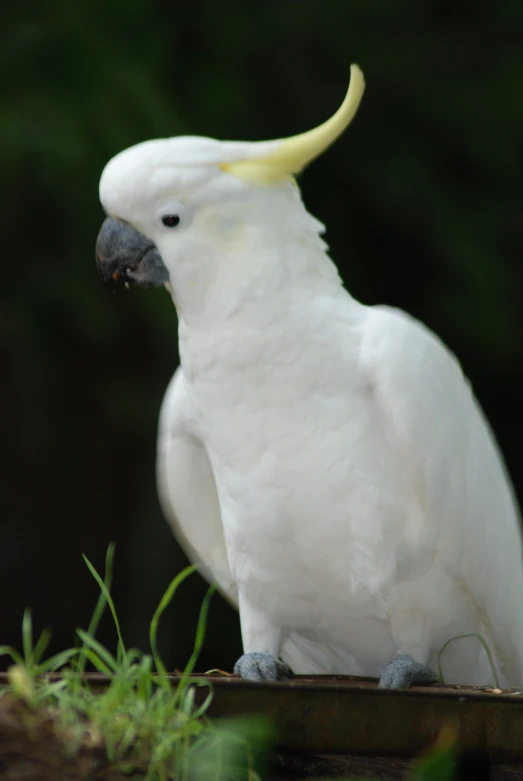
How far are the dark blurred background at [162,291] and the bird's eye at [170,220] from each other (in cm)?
210

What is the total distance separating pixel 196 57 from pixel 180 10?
0.20m

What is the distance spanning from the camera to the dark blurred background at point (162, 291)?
14.9 feet

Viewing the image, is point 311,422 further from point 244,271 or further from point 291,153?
point 291,153

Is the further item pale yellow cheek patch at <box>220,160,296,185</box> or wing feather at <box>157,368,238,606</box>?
wing feather at <box>157,368,238,606</box>

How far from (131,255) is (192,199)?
0.17m

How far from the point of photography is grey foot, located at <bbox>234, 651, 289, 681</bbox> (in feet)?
7.81

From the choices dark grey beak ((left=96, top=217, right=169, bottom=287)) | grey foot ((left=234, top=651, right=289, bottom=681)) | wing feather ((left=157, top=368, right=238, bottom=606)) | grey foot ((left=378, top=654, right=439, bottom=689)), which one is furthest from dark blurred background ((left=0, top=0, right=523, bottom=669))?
grey foot ((left=378, top=654, right=439, bottom=689))

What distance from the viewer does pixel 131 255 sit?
2352 millimetres

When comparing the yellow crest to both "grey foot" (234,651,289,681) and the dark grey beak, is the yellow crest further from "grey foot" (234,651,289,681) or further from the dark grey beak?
"grey foot" (234,651,289,681)

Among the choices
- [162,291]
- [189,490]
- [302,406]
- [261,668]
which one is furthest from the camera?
[162,291]

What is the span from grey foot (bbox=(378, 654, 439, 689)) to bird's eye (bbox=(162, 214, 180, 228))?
3.27 feet

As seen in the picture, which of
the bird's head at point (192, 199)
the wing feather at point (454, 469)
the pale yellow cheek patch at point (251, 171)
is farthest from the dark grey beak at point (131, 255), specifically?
the wing feather at point (454, 469)

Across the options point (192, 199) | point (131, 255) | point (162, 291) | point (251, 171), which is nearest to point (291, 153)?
point (251, 171)

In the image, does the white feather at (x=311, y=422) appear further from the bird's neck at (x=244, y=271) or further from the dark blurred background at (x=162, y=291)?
the dark blurred background at (x=162, y=291)
